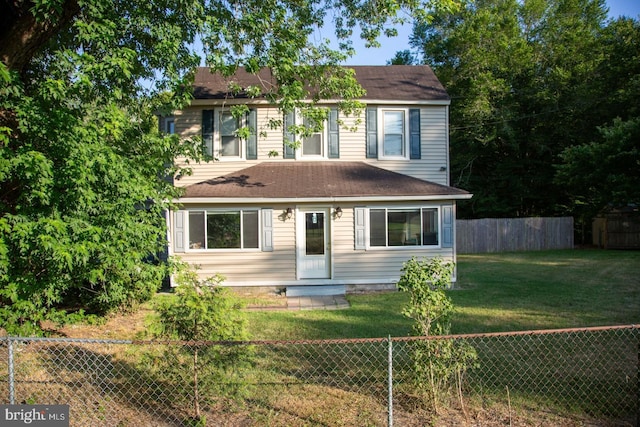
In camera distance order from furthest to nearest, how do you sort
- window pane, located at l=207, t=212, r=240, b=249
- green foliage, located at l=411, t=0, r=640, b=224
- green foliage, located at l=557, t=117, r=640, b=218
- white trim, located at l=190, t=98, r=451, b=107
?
1. green foliage, located at l=411, t=0, r=640, b=224
2. green foliage, located at l=557, t=117, r=640, b=218
3. white trim, located at l=190, t=98, r=451, b=107
4. window pane, located at l=207, t=212, r=240, b=249

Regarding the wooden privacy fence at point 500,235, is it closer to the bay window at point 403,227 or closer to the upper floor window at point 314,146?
the bay window at point 403,227

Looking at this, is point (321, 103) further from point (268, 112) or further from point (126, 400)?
point (126, 400)

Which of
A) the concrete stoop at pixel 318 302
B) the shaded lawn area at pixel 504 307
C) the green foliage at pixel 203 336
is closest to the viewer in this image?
the green foliage at pixel 203 336

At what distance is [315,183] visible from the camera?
39.9 feet

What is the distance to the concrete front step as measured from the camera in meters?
11.9

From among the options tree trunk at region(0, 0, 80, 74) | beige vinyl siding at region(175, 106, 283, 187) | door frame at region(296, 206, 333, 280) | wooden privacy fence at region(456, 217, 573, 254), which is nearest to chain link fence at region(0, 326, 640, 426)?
tree trunk at region(0, 0, 80, 74)

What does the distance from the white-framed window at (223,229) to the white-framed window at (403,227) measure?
10.5ft

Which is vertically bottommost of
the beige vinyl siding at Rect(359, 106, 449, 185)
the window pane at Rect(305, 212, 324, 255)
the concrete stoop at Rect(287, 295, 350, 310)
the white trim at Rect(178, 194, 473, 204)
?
the concrete stoop at Rect(287, 295, 350, 310)

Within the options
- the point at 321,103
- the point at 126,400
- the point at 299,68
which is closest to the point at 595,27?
the point at 321,103

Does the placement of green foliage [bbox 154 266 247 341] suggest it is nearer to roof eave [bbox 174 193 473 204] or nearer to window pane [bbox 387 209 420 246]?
roof eave [bbox 174 193 473 204]

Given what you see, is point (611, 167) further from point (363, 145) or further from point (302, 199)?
point (302, 199)

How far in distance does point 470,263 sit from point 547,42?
63.3ft

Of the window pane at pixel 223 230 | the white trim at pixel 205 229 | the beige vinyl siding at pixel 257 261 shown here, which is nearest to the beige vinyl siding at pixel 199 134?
the white trim at pixel 205 229

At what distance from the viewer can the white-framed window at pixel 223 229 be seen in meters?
11.8
